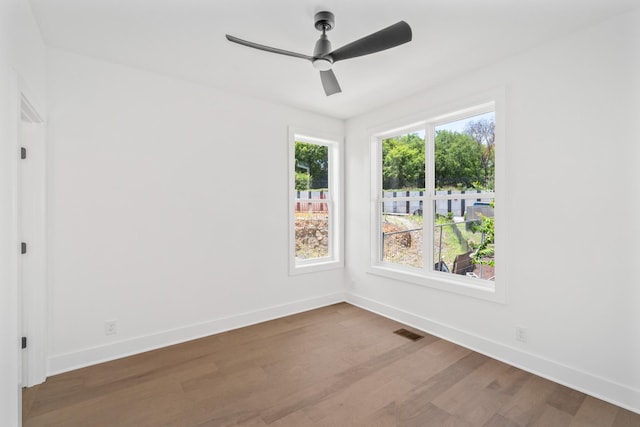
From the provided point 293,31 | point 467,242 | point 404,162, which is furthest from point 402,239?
point 293,31

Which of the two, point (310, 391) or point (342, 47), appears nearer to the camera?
point (342, 47)

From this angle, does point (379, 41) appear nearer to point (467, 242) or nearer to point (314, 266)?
point (467, 242)

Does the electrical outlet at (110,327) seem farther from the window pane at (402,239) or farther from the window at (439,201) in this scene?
the window pane at (402,239)

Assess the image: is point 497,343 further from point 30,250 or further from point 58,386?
point 30,250

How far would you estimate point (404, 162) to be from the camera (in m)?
3.96

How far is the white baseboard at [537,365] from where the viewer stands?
2.18 m

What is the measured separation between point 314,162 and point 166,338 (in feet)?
9.16

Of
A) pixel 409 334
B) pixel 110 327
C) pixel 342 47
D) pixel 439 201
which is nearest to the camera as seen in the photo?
pixel 342 47

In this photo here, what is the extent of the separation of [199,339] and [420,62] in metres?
3.47

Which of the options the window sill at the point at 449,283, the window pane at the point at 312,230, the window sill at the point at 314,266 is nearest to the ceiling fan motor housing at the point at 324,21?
the window pane at the point at 312,230

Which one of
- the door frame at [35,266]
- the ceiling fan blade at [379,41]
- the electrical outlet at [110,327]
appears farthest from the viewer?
the electrical outlet at [110,327]

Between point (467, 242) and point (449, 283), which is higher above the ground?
point (467, 242)

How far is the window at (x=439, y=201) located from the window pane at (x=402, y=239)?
0.01 m

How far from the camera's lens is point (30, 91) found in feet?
6.82
